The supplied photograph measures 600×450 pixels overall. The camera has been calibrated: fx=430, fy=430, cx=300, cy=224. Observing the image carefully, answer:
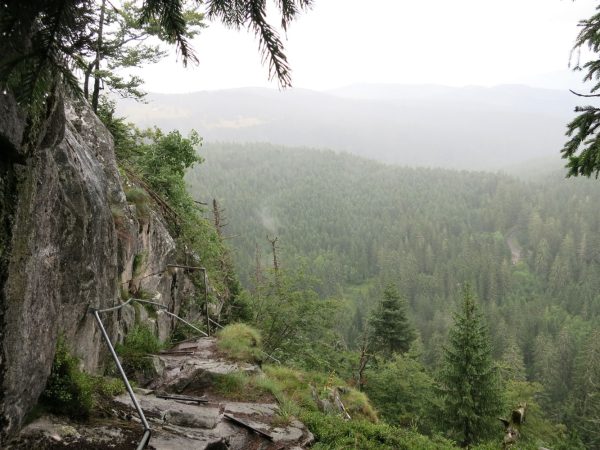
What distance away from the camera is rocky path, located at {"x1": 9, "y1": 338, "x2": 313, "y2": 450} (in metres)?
4.38

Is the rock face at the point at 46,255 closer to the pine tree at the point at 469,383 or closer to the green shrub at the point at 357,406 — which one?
the green shrub at the point at 357,406

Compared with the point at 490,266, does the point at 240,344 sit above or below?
above

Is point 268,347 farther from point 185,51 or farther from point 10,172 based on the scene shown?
point 185,51

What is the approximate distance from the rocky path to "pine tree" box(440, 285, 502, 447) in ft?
49.1

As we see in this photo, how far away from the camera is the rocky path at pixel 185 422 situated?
4.38 metres

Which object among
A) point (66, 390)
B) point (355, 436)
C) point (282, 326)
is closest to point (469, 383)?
point (282, 326)

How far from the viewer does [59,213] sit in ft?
17.7

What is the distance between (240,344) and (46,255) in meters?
6.96

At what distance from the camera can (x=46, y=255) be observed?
15.8 ft

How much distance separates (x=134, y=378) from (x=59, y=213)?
4.37 meters

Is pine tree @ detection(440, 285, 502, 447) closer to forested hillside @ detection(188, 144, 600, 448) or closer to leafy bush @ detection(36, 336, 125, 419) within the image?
leafy bush @ detection(36, 336, 125, 419)

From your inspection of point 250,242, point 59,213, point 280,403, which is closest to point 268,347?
point 280,403

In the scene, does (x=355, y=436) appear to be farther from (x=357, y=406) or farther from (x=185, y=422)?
(x=357, y=406)

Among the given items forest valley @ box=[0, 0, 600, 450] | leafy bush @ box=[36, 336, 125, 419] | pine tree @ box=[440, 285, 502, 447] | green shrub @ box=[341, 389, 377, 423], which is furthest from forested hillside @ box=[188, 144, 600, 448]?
leafy bush @ box=[36, 336, 125, 419]
